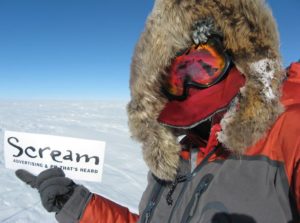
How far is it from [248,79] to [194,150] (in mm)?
455

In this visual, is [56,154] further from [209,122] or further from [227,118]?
[227,118]

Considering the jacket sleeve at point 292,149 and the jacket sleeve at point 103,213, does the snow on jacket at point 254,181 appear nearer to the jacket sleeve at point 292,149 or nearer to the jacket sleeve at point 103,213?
the jacket sleeve at point 292,149

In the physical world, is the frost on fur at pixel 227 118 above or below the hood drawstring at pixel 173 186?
above

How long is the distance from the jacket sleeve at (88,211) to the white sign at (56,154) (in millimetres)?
106

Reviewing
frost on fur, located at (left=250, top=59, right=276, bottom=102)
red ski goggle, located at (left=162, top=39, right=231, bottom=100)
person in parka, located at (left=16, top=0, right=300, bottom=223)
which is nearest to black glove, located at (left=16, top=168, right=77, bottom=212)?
person in parka, located at (left=16, top=0, right=300, bottom=223)

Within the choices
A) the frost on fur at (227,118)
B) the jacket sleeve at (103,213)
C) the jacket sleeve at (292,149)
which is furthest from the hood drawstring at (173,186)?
the jacket sleeve at (292,149)

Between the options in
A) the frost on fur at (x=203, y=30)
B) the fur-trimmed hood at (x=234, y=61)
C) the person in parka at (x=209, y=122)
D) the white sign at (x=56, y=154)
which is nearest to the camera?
the person in parka at (x=209, y=122)

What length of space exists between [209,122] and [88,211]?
2.65 ft

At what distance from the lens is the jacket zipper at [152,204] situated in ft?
4.53

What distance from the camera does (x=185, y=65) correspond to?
54.2 inches

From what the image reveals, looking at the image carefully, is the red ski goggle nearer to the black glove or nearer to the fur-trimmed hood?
the fur-trimmed hood

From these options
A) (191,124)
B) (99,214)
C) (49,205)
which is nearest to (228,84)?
(191,124)

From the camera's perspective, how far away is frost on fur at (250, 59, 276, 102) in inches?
41.6

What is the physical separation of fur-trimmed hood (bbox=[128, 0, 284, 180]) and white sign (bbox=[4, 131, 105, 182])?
1.11 ft
